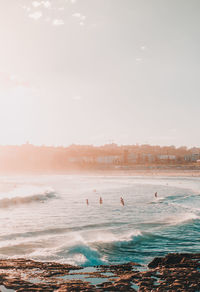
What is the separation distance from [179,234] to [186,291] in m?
8.82

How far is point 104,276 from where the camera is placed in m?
9.88

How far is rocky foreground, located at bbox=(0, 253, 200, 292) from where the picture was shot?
8.68m

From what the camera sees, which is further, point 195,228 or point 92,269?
point 195,228

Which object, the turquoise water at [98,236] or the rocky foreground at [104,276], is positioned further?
the turquoise water at [98,236]

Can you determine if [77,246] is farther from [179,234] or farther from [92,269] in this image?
[179,234]

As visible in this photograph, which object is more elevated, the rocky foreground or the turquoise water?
the rocky foreground

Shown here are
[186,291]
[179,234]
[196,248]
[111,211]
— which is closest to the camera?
[186,291]

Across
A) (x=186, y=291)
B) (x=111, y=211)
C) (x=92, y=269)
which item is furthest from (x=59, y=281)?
(x=111, y=211)

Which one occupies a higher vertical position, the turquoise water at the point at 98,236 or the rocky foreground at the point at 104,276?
the rocky foreground at the point at 104,276

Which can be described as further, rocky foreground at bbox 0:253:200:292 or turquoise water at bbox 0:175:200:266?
turquoise water at bbox 0:175:200:266

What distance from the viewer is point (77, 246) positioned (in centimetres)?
1420

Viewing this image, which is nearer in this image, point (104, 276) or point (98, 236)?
point (104, 276)

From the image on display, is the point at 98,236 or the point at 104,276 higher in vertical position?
the point at 104,276

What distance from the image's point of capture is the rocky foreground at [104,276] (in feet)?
28.5
